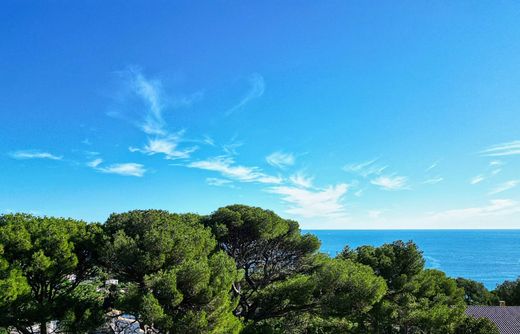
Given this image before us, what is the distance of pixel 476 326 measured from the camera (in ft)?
39.7

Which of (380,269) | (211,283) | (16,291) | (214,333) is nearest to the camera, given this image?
(16,291)

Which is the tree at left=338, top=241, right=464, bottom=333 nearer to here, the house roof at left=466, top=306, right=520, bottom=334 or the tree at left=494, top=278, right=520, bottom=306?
the house roof at left=466, top=306, right=520, bottom=334

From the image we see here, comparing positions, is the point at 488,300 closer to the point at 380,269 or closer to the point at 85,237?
the point at 380,269

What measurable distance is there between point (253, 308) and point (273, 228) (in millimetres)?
3341

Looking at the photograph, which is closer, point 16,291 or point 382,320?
point 16,291

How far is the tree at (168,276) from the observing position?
8.52 meters

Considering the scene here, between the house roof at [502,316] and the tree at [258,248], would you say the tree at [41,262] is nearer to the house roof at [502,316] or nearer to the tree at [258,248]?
the tree at [258,248]

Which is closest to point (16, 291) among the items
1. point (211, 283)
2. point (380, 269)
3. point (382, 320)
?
point (211, 283)

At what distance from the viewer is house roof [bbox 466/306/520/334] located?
1695 cm

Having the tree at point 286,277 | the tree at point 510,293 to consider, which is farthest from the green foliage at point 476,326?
the tree at point 510,293

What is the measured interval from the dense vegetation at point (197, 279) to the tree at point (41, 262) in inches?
1.1

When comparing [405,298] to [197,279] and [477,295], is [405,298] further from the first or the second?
[477,295]

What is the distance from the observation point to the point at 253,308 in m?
13.8

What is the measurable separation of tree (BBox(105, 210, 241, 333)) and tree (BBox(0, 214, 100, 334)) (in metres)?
1.03
